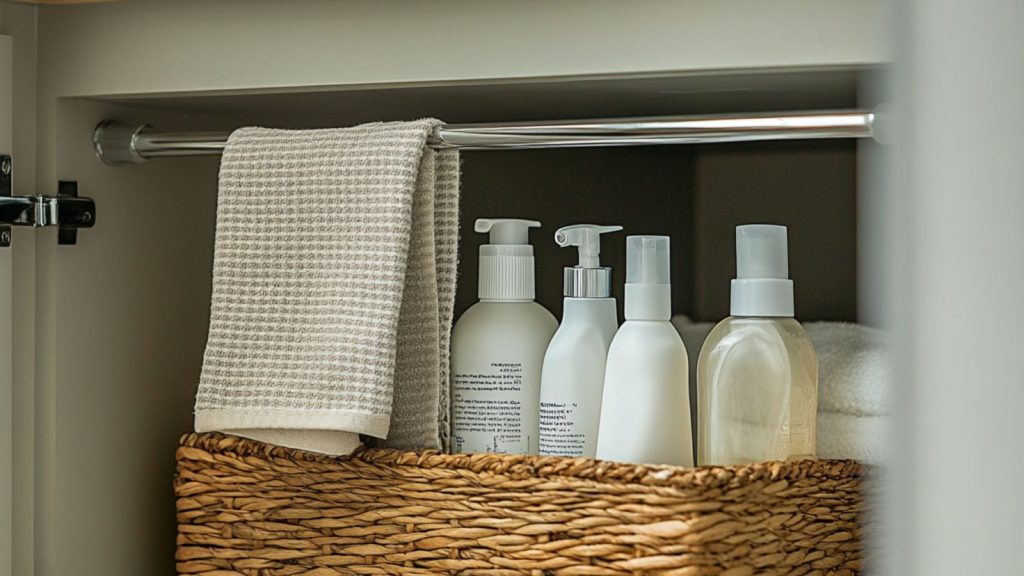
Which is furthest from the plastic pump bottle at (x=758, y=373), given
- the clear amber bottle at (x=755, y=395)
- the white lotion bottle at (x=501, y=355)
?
the white lotion bottle at (x=501, y=355)

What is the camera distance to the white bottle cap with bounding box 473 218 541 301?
68 centimetres

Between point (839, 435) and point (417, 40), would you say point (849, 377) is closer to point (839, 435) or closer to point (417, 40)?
point (839, 435)

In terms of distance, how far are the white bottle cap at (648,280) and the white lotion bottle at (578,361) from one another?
1.0 inches

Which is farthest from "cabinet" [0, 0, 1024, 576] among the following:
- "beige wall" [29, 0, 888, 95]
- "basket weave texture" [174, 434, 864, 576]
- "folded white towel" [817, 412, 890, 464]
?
"folded white towel" [817, 412, 890, 464]

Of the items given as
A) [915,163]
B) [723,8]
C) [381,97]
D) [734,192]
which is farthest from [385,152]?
[915,163]

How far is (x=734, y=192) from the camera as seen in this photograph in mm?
928

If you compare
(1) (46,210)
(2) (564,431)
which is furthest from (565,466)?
(1) (46,210)

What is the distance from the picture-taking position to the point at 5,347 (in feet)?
2.31

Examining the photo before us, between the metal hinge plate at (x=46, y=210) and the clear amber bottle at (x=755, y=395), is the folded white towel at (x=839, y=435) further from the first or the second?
the metal hinge plate at (x=46, y=210)

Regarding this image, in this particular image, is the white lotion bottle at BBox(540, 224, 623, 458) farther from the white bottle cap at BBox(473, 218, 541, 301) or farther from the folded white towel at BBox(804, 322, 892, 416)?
the folded white towel at BBox(804, 322, 892, 416)

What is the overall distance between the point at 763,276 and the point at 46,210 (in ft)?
1.51

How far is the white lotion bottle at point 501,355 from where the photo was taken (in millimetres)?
666

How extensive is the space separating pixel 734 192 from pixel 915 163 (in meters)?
0.81

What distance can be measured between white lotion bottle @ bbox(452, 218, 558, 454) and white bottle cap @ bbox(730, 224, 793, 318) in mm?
129
